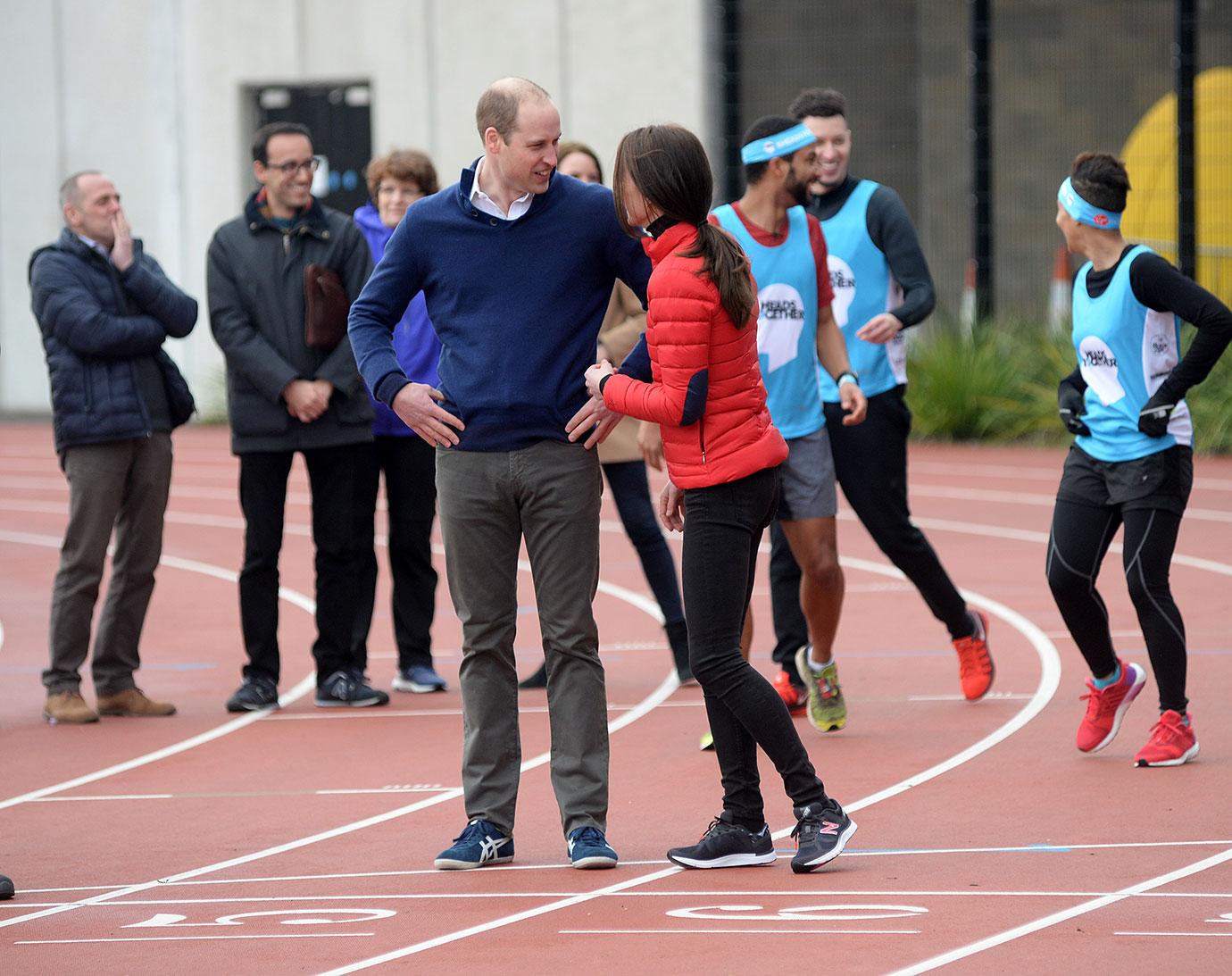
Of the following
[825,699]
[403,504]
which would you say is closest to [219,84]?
[403,504]

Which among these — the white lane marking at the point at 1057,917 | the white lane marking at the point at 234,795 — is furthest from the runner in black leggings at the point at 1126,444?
the white lane marking at the point at 234,795

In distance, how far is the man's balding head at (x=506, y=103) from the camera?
5.72 m

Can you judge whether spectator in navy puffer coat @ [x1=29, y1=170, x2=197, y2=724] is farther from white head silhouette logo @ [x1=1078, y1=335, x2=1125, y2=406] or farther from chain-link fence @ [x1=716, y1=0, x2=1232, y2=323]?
chain-link fence @ [x1=716, y1=0, x2=1232, y2=323]

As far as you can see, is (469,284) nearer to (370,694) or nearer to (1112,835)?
(1112,835)

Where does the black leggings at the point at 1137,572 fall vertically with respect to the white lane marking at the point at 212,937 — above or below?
above

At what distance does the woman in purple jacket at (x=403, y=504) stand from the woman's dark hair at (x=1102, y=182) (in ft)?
9.99

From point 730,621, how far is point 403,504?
11.8 ft

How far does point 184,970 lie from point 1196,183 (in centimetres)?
1873

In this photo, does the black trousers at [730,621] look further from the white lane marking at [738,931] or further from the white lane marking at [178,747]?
the white lane marking at [178,747]

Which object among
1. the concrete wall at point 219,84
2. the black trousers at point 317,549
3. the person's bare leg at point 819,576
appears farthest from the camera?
the concrete wall at point 219,84

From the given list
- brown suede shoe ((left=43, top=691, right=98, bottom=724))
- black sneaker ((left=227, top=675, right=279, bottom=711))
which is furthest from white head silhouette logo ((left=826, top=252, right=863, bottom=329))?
brown suede shoe ((left=43, top=691, right=98, bottom=724))

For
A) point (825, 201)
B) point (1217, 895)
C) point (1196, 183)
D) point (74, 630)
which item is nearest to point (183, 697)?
point (74, 630)

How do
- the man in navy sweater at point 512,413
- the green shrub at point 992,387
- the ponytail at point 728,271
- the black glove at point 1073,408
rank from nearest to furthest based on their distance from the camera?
the ponytail at point 728,271 → the man in navy sweater at point 512,413 → the black glove at point 1073,408 → the green shrub at point 992,387

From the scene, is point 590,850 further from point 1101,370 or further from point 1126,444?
point 1101,370
